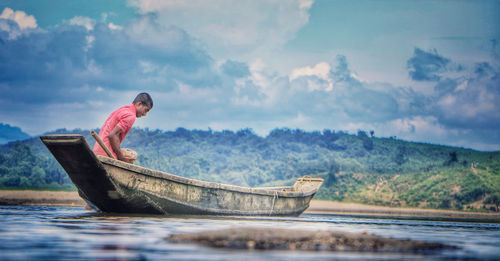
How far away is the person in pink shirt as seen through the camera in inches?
448

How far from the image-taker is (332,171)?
55.8 m

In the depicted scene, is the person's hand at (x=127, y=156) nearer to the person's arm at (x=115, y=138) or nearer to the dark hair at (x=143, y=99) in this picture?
the person's arm at (x=115, y=138)

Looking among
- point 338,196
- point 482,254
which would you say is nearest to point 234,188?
point 482,254

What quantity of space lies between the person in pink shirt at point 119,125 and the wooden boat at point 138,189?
417mm

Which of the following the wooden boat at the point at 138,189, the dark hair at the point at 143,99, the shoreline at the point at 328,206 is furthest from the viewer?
the shoreline at the point at 328,206

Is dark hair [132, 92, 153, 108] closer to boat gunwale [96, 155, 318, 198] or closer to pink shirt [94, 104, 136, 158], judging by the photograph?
pink shirt [94, 104, 136, 158]

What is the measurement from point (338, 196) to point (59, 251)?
148 ft

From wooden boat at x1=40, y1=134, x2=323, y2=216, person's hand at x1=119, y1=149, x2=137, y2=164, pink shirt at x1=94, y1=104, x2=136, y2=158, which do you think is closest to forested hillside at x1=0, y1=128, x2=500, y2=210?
wooden boat at x1=40, y1=134, x2=323, y2=216

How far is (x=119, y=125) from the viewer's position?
11.3 meters

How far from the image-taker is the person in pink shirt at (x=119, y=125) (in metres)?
11.4

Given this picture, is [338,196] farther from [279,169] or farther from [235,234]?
[235,234]

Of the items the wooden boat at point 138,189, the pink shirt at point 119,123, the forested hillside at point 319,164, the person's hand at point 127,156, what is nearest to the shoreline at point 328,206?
the forested hillside at point 319,164

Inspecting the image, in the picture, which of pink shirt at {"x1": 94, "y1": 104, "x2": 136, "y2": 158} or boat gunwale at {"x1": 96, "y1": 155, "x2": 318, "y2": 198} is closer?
boat gunwale at {"x1": 96, "y1": 155, "x2": 318, "y2": 198}

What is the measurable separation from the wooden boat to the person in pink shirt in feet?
1.37
